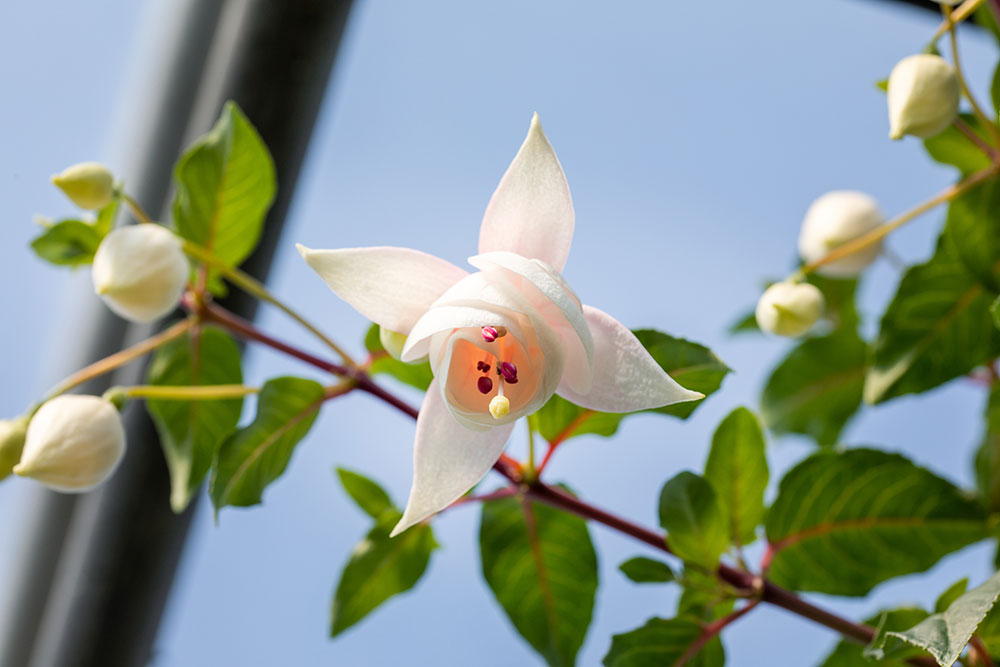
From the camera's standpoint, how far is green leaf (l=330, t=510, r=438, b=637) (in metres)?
0.52

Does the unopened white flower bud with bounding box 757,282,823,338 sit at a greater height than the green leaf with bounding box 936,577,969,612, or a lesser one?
greater

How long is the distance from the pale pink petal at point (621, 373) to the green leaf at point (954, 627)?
0.38ft

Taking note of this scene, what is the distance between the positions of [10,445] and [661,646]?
35 centimetres

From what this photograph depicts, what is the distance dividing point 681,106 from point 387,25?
450mm

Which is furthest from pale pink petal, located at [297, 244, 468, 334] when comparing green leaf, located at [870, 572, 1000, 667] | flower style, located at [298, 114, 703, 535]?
green leaf, located at [870, 572, 1000, 667]

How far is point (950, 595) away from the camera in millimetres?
413

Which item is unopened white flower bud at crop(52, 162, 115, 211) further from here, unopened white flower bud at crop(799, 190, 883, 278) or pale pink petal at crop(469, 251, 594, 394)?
unopened white flower bud at crop(799, 190, 883, 278)

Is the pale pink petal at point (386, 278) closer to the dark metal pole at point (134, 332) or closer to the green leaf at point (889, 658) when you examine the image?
the green leaf at point (889, 658)

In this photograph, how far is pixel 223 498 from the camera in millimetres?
420

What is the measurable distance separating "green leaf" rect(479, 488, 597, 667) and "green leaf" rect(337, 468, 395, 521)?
0.11 m

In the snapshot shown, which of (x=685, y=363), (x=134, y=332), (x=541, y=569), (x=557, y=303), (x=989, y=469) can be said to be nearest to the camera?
(x=557, y=303)

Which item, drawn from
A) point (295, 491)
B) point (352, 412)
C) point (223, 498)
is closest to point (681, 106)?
point (352, 412)

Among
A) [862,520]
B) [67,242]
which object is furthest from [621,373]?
[67,242]

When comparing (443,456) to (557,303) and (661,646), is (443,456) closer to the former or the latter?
(557,303)
